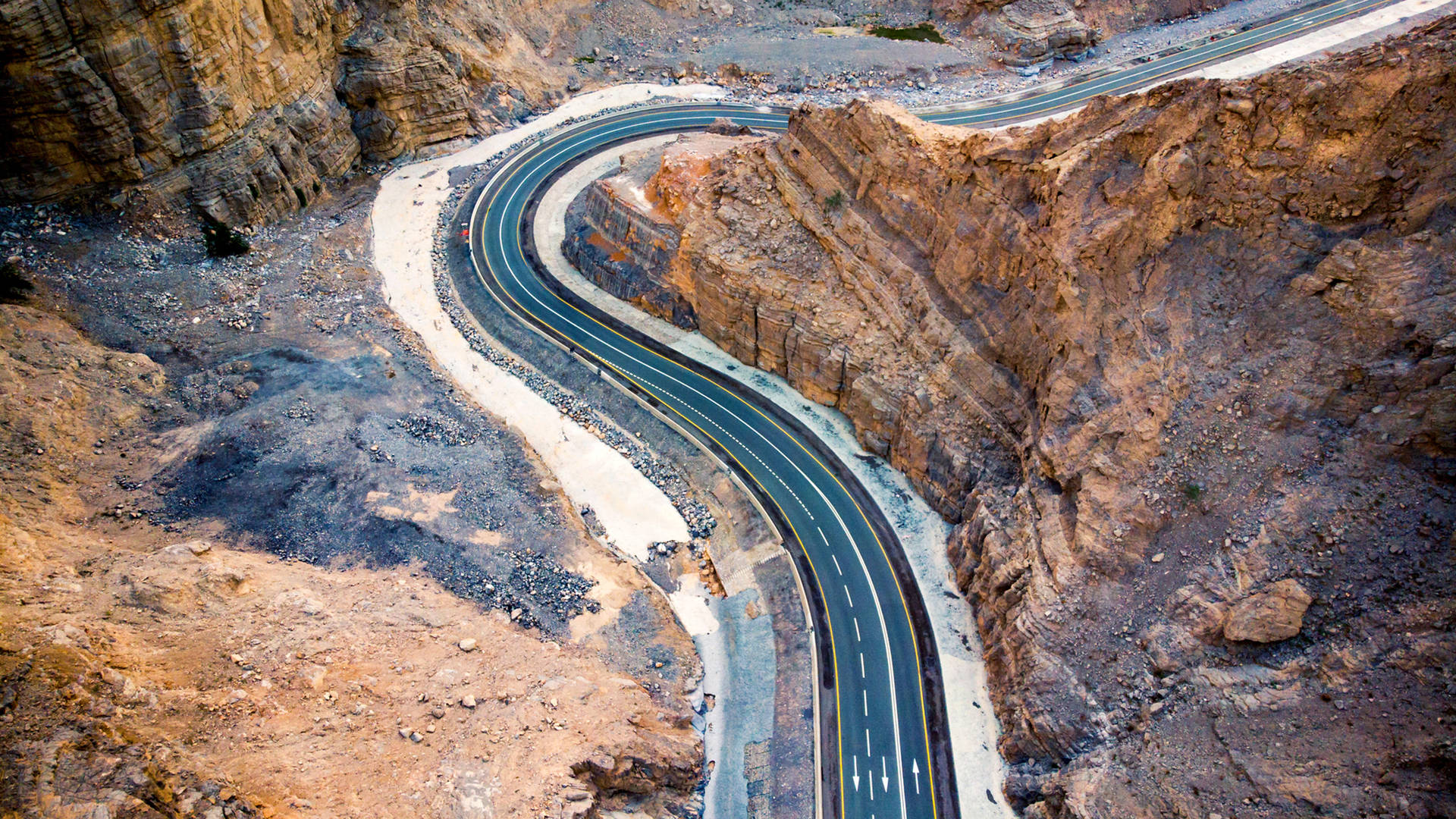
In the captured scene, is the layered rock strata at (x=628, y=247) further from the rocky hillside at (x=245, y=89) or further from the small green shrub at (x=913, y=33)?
the small green shrub at (x=913, y=33)

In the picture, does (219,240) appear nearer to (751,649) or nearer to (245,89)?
(245,89)

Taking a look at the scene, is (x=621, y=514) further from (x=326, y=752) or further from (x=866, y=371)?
(x=326, y=752)

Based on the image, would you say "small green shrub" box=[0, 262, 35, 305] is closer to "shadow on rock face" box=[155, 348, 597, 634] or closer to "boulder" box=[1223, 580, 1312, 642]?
"shadow on rock face" box=[155, 348, 597, 634]

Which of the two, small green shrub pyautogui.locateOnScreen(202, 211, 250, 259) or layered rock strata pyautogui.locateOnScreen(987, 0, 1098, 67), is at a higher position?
layered rock strata pyautogui.locateOnScreen(987, 0, 1098, 67)

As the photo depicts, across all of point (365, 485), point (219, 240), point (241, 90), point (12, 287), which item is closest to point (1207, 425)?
point (365, 485)

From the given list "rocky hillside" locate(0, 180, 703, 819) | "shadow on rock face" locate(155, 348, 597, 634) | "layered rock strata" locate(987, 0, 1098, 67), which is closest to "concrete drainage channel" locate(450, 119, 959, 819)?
"rocky hillside" locate(0, 180, 703, 819)

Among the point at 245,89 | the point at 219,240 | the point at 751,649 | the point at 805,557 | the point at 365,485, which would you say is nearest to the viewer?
the point at 751,649
